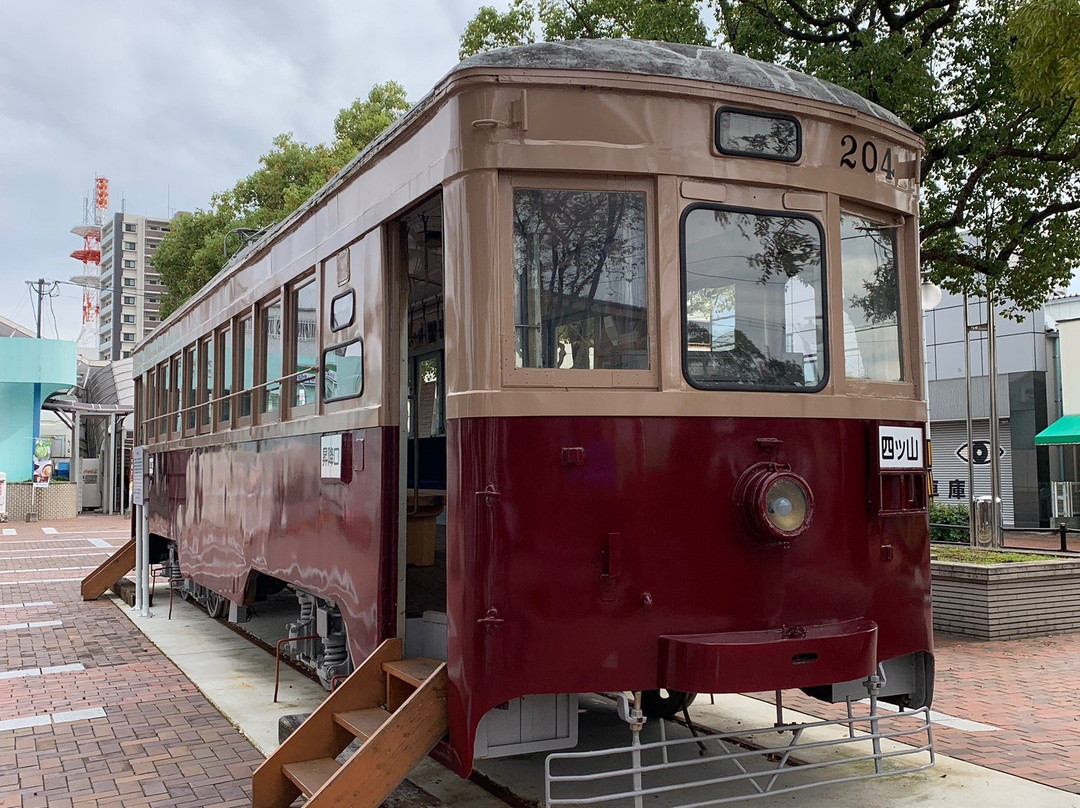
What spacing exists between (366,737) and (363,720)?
0.24m

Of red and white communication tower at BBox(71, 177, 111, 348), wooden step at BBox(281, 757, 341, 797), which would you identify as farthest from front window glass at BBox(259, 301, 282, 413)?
red and white communication tower at BBox(71, 177, 111, 348)

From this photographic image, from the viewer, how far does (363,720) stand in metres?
4.61

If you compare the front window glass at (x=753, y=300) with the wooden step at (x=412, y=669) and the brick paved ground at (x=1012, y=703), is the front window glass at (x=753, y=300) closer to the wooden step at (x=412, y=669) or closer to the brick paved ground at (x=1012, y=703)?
the wooden step at (x=412, y=669)

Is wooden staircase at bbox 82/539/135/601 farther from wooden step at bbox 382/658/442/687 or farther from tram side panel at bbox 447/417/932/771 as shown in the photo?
tram side panel at bbox 447/417/932/771

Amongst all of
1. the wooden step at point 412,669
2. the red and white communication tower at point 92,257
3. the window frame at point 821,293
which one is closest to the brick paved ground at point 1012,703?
the window frame at point 821,293

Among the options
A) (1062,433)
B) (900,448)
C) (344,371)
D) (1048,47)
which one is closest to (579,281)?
(900,448)

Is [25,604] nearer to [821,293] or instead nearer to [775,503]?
[775,503]

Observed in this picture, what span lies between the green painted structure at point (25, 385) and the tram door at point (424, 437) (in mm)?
27443

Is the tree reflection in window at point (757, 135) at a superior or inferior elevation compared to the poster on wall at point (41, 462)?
superior

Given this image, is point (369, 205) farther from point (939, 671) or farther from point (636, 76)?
point (939, 671)

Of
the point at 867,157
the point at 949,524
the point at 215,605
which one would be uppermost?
the point at 867,157

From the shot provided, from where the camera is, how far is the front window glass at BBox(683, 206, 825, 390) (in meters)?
4.31

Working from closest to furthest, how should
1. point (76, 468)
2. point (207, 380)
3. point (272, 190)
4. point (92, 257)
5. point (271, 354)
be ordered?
point (271, 354) < point (207, 380) < point (272, 190) < point (76, 468) < point (92, 257)

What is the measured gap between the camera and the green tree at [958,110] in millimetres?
9883
